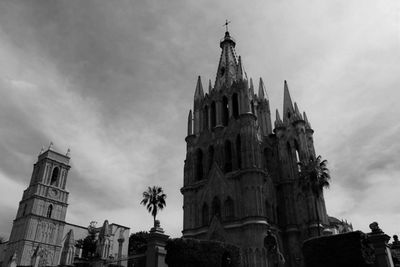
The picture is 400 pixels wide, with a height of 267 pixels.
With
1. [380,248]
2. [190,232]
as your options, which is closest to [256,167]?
[190,232]

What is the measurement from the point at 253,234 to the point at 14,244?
52059 mm

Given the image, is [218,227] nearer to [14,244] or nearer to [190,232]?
[190,232]

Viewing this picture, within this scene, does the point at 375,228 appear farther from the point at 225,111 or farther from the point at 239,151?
the point at 225,111

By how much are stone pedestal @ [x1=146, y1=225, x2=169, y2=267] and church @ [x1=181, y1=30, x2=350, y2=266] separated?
720 inches

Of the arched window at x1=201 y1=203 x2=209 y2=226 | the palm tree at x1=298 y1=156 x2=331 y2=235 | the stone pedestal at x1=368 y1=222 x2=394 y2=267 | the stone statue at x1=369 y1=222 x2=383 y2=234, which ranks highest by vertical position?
the palm tree at x1=298 y1=156 x2=331 y2=235

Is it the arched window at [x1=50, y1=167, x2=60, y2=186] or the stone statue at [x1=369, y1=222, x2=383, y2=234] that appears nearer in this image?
the stone statue at [x1=369, y1=222, x2=383, y2=234]

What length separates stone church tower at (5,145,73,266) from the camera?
2517 inches

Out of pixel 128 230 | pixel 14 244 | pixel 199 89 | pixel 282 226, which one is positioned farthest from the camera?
pixel 128 230

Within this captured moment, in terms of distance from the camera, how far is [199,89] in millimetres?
54000

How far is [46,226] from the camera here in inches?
2699

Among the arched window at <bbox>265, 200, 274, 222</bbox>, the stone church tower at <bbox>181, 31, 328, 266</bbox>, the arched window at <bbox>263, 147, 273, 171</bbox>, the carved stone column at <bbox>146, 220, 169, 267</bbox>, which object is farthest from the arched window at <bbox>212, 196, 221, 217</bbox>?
the carved stone column at <bbox>146, 220, 169, 267</bbox>

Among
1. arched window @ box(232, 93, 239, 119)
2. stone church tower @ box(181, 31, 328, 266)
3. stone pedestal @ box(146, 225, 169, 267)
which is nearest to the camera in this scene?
stone pedestal @ box(146, 225, 169, 267)

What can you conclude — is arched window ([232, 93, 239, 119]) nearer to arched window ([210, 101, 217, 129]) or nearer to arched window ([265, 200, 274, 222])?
arched window ([210, 101, 217, 129])

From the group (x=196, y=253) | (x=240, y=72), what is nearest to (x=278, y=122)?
(x=240, y=72)
